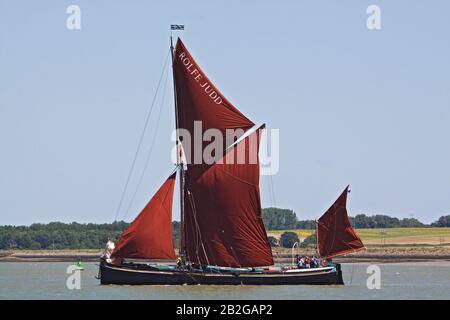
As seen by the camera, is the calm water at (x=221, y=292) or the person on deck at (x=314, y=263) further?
the person on deck at (x=314, y=263)

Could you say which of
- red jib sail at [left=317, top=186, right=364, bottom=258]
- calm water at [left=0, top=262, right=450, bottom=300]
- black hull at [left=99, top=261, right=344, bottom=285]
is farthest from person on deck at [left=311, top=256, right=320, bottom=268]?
black hull at [left=99, top=261, right=344, bottom=285]

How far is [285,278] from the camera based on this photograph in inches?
3342

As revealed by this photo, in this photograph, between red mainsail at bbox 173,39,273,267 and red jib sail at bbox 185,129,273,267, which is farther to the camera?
red jib sail at bbox 185,129,273,267

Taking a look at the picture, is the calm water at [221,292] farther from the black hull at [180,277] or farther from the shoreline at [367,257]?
the shoreline at [367,257]

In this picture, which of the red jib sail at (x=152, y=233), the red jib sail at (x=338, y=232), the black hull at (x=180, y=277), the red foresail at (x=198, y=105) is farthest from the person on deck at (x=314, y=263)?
the red foresail at (x=198, y=105)

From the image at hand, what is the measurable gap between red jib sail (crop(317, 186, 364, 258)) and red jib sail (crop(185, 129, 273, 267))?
7106 mm

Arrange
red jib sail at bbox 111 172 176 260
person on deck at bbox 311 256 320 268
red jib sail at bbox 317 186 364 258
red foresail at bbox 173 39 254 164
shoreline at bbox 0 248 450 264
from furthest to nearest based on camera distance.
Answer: shoreline at bbox 0 248 450 264 → red jib sail at bbox 317 186 364 258 → person on deck at bbox 311 256 320 268 → red foresail at bbox 173 39 254 164 → red jib sail at bbox 111 172 176 260

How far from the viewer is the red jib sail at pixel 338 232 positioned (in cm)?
8812

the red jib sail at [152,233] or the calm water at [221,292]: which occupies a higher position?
the red jib sail at [152,233]

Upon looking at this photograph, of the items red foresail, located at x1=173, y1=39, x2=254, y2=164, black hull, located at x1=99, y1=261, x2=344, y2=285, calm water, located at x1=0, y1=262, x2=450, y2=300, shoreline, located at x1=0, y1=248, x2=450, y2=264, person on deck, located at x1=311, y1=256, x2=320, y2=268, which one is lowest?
calm water, located at x1=0, y1=262, x2=450, y2=300

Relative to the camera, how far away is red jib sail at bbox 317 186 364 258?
88.1 m

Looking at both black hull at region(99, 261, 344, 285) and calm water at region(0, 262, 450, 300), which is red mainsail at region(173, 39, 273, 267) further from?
calm water at region(0, 262, 450, 300)
